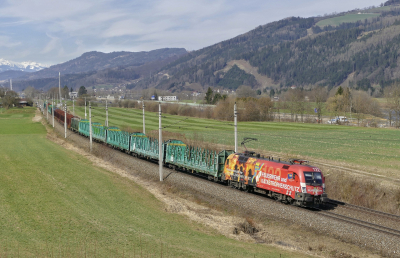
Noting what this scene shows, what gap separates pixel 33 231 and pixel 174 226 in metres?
8.25

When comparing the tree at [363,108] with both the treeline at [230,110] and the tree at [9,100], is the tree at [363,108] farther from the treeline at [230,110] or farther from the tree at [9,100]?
the tree at [9,100]

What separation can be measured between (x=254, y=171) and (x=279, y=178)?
10.1ft

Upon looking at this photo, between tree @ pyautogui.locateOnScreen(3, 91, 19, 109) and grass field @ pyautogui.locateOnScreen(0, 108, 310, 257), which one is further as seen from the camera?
tree @ pyautogui.locateOnScreen(3, 91, 19, 109)

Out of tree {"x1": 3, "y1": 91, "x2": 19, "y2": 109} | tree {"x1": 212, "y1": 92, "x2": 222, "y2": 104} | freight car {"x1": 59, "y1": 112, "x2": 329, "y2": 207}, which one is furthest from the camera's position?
tree {"x1": 3, "y1": 91, "x2": 19, "y2": 109}

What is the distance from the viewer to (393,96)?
98125mm

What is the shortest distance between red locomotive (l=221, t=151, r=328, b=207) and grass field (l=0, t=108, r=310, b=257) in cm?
763

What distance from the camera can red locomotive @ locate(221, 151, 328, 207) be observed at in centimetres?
2680

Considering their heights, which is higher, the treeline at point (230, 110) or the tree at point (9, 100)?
the tree at point (9, 100)

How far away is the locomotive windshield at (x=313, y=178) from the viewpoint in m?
26.8

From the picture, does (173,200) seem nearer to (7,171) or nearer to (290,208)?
(290,208)

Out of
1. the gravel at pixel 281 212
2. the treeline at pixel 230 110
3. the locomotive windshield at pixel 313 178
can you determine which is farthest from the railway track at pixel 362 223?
the treeline at pixel 230 110

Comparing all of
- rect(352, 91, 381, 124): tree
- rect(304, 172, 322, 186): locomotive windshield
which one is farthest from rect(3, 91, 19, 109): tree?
rect(304, 172, 322, 186): locomotive windshield

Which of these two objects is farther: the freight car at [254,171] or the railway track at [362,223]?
the freight car at [254,171]

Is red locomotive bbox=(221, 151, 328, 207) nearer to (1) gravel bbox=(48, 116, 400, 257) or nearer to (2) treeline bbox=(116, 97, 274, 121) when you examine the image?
(1) gravel bbox=(48, 116, 400, 257)
